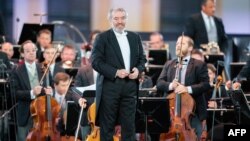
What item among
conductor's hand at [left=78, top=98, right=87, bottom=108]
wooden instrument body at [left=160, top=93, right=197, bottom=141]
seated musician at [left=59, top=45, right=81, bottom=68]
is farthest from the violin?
seated musician at [left=59, top=45, right=81, bottom=68]

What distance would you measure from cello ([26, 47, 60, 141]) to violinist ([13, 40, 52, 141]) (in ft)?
0.87

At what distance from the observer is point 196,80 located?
10.8 m

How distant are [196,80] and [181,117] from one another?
0.64 m

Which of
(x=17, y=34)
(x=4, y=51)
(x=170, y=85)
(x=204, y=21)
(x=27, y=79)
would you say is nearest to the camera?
(x=170, y=85)

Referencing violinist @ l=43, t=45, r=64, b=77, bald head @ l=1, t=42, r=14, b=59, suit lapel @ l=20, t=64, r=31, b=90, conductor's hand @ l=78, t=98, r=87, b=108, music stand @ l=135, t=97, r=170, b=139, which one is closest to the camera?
music stand @ l=135, t=97, r=170, b=139

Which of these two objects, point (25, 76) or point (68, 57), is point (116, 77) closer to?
point (25, 76)

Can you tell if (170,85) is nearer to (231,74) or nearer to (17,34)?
(231,74)

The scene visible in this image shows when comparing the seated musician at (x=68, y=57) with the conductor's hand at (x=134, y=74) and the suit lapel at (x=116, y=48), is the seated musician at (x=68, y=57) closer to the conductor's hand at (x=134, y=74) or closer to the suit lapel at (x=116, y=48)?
the suit lapel at (x=116, y=48)

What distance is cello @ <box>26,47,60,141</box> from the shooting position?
10.8 metres

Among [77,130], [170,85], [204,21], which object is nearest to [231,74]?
[204,21]

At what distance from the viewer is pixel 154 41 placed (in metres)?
14.5

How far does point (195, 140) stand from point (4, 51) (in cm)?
367

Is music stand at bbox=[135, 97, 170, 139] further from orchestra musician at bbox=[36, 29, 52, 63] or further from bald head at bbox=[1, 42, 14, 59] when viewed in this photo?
orchestra musician at bbox=[36, 29, 52, 63]

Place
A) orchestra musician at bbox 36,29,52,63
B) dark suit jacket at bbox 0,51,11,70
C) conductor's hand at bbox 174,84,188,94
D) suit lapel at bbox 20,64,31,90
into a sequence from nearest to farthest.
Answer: conductor's hand at bbox 174,84,188,94
suit lapel at bbox 20,64,31,90
dark suit jacket at bbox 0,51,11,70
orchestra musician at bbox 36,29,52,63
